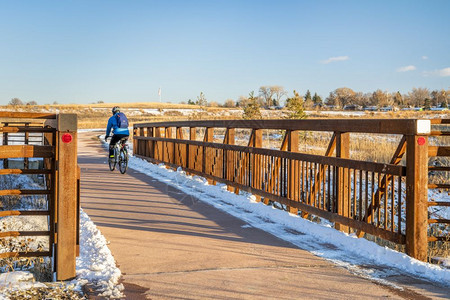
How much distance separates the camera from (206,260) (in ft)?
18.2

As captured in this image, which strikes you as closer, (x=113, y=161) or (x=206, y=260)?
(x=206, y=260)

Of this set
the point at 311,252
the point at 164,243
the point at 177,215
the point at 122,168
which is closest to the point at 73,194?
the point at 164,243

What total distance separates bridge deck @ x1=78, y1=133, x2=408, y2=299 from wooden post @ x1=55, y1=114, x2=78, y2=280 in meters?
0.56

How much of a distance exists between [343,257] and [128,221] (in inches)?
132

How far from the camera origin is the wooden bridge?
479 cm

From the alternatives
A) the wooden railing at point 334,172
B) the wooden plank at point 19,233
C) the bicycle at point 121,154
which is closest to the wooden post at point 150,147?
the bicycle at point 121,154

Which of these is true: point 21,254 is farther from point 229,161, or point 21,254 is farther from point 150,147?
point 150,147

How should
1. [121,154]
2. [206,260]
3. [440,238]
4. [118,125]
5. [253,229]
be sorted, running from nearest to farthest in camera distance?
[206,260] < [440,238] < [253,229] < [118,125] < [121,154]

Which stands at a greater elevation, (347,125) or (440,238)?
(347,125)

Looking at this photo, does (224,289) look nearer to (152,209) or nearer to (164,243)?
(164,243)

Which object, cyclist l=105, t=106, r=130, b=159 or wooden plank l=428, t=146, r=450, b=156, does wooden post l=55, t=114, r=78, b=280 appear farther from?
cyclist l=105, t=106, r=130, b=159

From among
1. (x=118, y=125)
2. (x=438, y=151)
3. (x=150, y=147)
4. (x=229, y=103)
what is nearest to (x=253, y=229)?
(x=438, y=151)

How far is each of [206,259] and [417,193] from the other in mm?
2303

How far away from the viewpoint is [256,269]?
5.25 m
